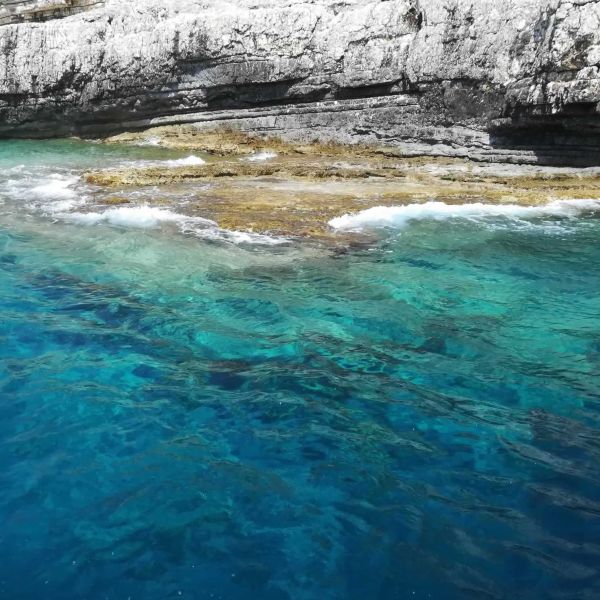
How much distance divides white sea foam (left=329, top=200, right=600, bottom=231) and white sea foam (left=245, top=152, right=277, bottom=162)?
6279 mm

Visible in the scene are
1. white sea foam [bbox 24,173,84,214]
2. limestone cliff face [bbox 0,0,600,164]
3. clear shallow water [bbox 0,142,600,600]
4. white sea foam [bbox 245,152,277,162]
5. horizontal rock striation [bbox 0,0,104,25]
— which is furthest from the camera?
horizontal rock striation [bbox 0,0,104,25]

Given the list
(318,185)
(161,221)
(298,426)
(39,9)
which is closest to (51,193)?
(161,221)

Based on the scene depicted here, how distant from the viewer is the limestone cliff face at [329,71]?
50.0 feet

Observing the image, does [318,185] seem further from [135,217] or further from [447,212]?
[135,217]

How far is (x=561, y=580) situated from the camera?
13.2 feet

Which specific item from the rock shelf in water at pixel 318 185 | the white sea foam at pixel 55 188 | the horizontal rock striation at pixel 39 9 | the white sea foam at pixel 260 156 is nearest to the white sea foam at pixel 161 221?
the rock shelf in water at pixel 318 185

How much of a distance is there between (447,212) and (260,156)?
24.5ft

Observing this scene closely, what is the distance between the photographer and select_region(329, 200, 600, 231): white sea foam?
453 inches

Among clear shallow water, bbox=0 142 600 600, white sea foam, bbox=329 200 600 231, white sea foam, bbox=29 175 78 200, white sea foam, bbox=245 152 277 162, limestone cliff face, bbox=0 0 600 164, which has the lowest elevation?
white sea foam, bbox=29 175 78 200

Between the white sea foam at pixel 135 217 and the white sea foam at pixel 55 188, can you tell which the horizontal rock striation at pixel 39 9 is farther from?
the white sea foam at pixel 135 217

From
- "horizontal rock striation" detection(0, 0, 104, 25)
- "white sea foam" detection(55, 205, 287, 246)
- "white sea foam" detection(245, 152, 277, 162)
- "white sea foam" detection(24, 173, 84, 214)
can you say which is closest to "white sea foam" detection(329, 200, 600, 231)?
"white sea foam" detection(55, 205, 287, 246)

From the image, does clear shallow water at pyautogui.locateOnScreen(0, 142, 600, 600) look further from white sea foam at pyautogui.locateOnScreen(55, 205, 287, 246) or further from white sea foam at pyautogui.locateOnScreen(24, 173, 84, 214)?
white sea foam at pyautogui.locateOnScreen(24, 173, 84, 214)

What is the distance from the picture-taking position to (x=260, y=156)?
1827 cm

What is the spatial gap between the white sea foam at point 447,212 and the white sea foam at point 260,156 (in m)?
6.28
